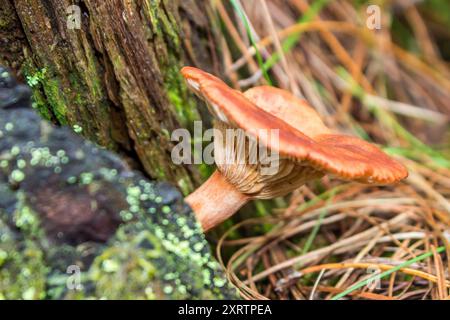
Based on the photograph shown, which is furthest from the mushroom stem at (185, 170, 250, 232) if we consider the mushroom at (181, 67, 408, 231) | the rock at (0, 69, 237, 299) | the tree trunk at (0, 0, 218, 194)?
the tree trunk at (0, 0, 218, 194)

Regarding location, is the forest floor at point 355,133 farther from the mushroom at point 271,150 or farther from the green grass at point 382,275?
the mushroom at point 271,150

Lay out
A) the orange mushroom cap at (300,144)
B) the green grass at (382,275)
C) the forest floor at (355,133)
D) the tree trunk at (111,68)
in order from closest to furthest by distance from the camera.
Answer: the orange mushroom cap at (300,144) < the tree trunk at (111,68) < the green grass at (382,275) < the forest floor at (355,133)

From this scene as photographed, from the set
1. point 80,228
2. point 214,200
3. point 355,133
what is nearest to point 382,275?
point 214,200

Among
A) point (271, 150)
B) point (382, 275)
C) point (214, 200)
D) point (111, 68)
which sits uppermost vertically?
point (111, 68)

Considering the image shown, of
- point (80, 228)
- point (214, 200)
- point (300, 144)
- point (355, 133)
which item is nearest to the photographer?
point (300, 144)

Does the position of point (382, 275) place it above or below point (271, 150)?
below

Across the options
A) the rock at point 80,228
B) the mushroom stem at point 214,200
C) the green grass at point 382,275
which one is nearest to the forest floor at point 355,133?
the green grass at point 382,275

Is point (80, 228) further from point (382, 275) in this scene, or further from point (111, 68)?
point (382, 275)
